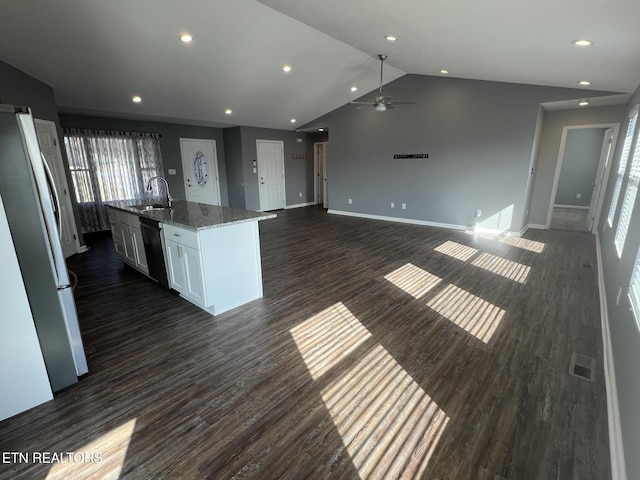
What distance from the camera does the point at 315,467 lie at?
155cm

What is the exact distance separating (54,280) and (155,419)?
1.14m

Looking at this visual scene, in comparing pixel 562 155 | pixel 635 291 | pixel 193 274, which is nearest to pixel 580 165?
pixel 562 155

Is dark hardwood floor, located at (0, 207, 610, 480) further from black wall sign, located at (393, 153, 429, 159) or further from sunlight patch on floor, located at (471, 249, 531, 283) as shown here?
black wall sign, located at (393, 153, 429, 159)

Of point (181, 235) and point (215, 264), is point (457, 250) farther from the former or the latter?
point (181, 235)

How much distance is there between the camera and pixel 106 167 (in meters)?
6.83

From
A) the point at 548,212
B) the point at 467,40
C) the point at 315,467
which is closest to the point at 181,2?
the point at 467,40

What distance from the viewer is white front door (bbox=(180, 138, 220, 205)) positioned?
27.2 ft

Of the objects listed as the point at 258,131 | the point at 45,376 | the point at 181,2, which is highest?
the point at 181,2

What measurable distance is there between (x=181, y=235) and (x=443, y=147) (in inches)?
227

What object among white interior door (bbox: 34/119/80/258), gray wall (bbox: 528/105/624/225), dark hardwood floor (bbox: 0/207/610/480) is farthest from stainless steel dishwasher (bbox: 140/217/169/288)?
gray wall (bbox: 528/105/624/225)

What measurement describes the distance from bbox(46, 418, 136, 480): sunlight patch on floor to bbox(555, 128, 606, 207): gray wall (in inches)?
449

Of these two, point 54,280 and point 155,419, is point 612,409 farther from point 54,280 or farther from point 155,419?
point 54,280

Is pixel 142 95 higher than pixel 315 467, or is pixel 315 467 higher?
pixel 142 95

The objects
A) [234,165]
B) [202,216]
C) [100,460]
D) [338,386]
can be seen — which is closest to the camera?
[100,460]
